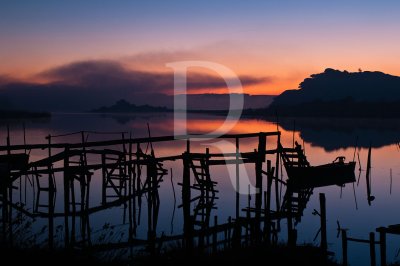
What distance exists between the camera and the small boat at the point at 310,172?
77.6ft

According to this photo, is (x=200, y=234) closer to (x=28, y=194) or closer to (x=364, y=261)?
(x=364, y=261)

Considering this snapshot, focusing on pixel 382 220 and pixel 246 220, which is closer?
pixel 246 220

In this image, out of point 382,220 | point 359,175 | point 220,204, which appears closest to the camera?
point 382,220

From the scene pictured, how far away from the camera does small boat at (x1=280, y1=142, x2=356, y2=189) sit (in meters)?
23.7

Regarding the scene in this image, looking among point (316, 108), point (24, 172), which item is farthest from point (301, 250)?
point (316, 108)

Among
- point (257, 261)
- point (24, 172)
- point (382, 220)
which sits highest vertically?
point (24, 172)

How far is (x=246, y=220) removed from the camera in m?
16.0

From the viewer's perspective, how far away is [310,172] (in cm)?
2591

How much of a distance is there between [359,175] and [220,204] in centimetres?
1842

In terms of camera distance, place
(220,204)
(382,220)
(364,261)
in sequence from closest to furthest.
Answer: (364,261) → (382,220) → (220,204)

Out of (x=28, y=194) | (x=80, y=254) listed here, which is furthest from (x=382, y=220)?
(x=28, y=194)

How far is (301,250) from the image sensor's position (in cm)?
1542

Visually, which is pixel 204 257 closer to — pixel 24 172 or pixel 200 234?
pixel 200 234

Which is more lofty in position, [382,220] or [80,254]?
[80,254]
